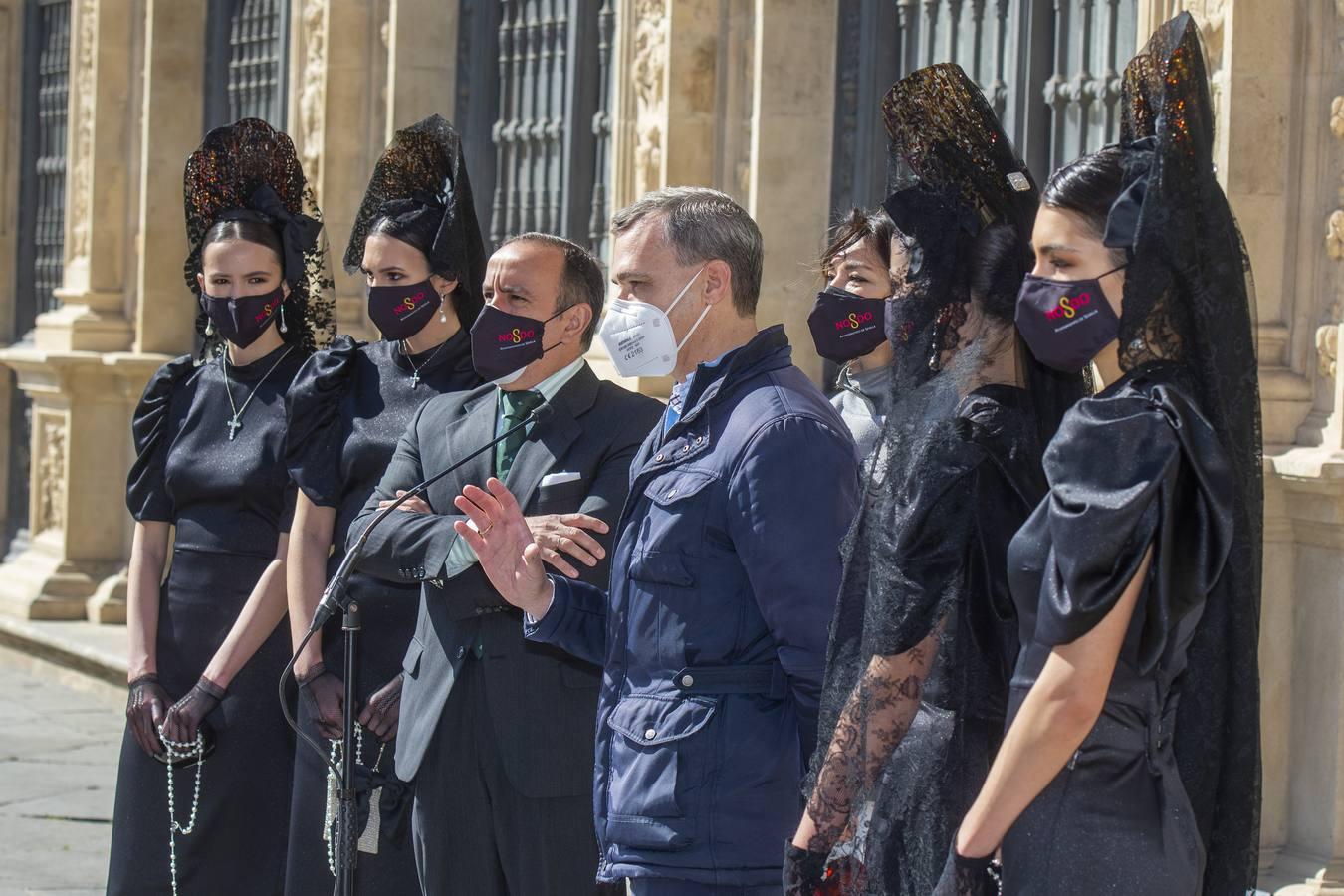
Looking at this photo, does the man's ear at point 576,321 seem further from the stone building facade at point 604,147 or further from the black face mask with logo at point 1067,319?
the stone building facade at point 604,147

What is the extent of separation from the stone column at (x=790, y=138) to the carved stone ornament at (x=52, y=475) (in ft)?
19.5

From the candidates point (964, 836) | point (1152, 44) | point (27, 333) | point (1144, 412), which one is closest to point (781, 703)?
point (964, 836)

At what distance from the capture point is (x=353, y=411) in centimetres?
500

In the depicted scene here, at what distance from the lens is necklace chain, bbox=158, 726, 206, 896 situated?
204 inches

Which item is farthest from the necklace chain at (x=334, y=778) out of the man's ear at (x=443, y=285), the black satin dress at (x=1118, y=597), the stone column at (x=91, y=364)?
the stone column at (x=91, y=364)

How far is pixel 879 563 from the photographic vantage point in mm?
3084

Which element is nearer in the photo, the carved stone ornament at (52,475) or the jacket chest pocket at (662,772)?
the jacket chest pocket at (662,772)

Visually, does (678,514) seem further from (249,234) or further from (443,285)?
(249,234)

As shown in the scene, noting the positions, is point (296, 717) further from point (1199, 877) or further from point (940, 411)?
point (1199, 877)

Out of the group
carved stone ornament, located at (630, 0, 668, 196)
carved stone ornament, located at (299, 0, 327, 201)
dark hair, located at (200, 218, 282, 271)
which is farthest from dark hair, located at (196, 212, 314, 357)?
carved stone ornament, located at (299, 0, 327, 201)

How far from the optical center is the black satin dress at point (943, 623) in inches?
120

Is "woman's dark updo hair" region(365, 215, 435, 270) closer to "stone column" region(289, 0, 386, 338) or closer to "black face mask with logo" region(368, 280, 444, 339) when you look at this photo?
"black face mask with logo" region(368, 280, 444, 339)

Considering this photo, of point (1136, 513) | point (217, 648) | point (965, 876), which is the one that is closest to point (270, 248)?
point (217, 648)

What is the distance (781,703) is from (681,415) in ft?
1.81
